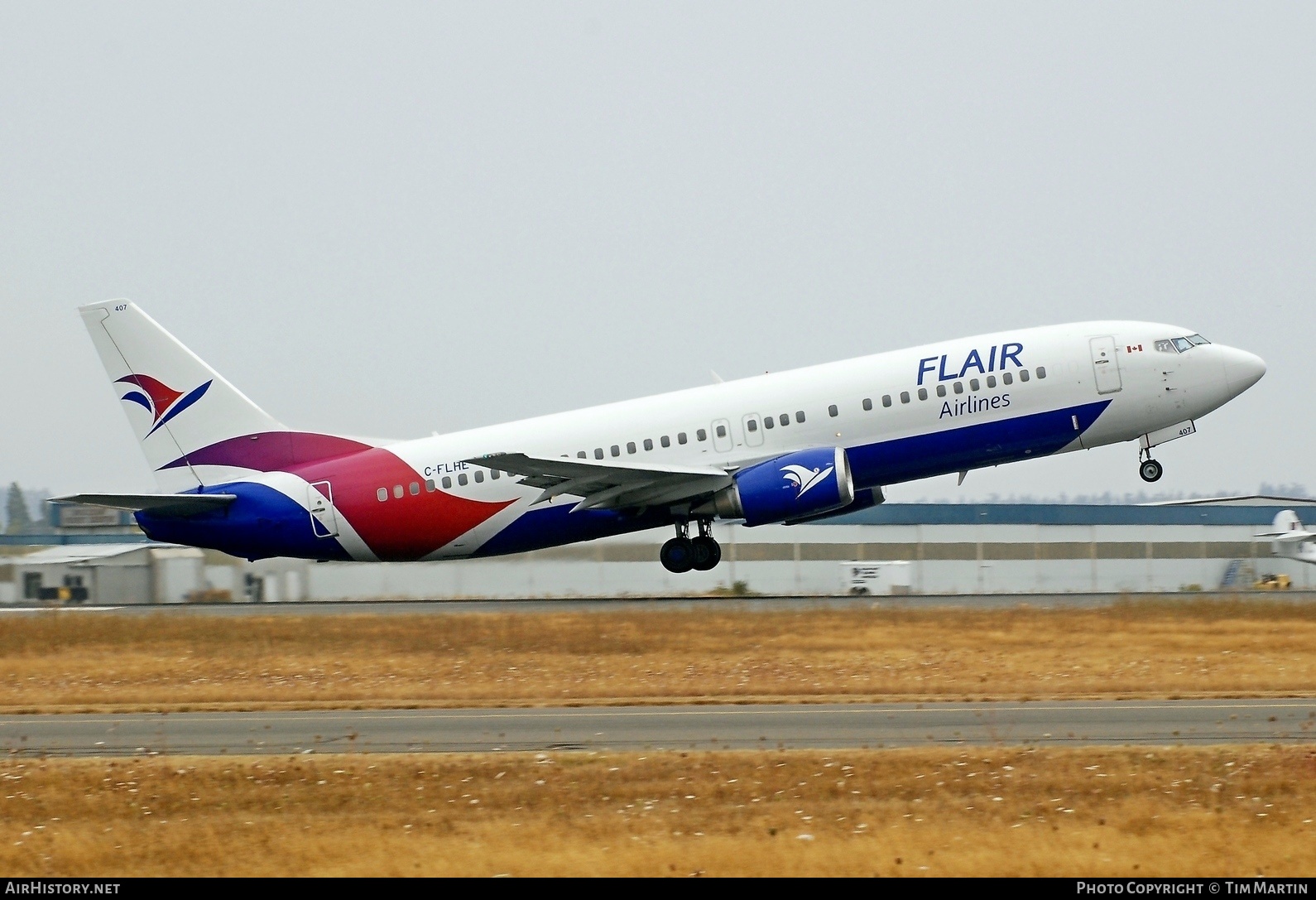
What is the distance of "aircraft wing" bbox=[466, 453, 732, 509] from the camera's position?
31.0 m

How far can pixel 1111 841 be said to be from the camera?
1220 cm

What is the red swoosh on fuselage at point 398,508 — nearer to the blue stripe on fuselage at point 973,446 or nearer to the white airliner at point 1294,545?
the blue stripe on fuselage at point 973,446

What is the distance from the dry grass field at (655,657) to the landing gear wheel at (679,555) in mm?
1636

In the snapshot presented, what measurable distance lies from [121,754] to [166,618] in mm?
17138

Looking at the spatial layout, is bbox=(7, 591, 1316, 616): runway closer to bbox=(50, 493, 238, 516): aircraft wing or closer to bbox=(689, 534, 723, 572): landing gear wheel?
bbox=(689, 534, 723, 572): landing gear wheel

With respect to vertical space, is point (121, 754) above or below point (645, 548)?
below

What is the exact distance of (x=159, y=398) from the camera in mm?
35281

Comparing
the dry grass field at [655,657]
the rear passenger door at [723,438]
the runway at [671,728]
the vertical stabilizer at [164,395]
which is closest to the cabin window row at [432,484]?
the dry grass field at [655,657]

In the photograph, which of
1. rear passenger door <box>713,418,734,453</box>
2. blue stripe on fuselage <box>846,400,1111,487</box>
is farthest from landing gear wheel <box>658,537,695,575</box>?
blue stripe on fuselage <box>846,400,1111,487</box>

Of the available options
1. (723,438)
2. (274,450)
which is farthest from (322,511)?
(723,438)

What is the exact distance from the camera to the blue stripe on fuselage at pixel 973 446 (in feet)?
102

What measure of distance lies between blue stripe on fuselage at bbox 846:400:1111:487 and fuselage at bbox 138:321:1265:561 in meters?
0.04

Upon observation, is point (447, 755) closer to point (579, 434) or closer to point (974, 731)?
point (974, 731)
